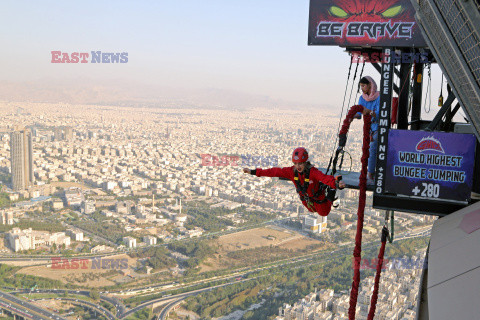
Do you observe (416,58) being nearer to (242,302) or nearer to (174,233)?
(242,302)

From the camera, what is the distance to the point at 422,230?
36.6 metres

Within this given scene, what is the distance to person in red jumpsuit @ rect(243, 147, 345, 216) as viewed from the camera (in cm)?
471

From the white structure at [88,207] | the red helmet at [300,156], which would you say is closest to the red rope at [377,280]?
the red helmet at [300,156]

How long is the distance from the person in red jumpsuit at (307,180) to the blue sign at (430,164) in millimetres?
988

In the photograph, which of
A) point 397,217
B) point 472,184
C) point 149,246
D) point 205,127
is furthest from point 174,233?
point 205,127

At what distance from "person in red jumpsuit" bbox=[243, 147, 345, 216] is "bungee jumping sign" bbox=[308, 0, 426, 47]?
5.69 ft

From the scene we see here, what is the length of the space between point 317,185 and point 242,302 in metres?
22.4

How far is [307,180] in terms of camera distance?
15.9 ft

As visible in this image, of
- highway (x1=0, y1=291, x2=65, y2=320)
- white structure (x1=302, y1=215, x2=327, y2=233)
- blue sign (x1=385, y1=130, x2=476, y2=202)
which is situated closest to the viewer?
blue sign (x1=385, y1=130, x2=476, y2=202)

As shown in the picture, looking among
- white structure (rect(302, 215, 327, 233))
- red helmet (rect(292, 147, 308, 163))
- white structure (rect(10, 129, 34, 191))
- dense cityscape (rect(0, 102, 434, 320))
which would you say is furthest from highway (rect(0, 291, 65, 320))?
white structure (rect(10, 129, 34, 191))

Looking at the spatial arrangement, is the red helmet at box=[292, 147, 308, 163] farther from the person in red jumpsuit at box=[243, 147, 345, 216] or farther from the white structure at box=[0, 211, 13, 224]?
the white structure at box=[0, 211, 13, 224]

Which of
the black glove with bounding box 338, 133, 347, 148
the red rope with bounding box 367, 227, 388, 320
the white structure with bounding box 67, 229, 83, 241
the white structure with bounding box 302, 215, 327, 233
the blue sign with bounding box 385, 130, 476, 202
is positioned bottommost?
the white structure with bounding box 67, 229, 83, 241

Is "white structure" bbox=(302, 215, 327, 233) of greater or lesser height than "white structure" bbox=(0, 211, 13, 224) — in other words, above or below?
above

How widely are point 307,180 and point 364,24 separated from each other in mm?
2096
